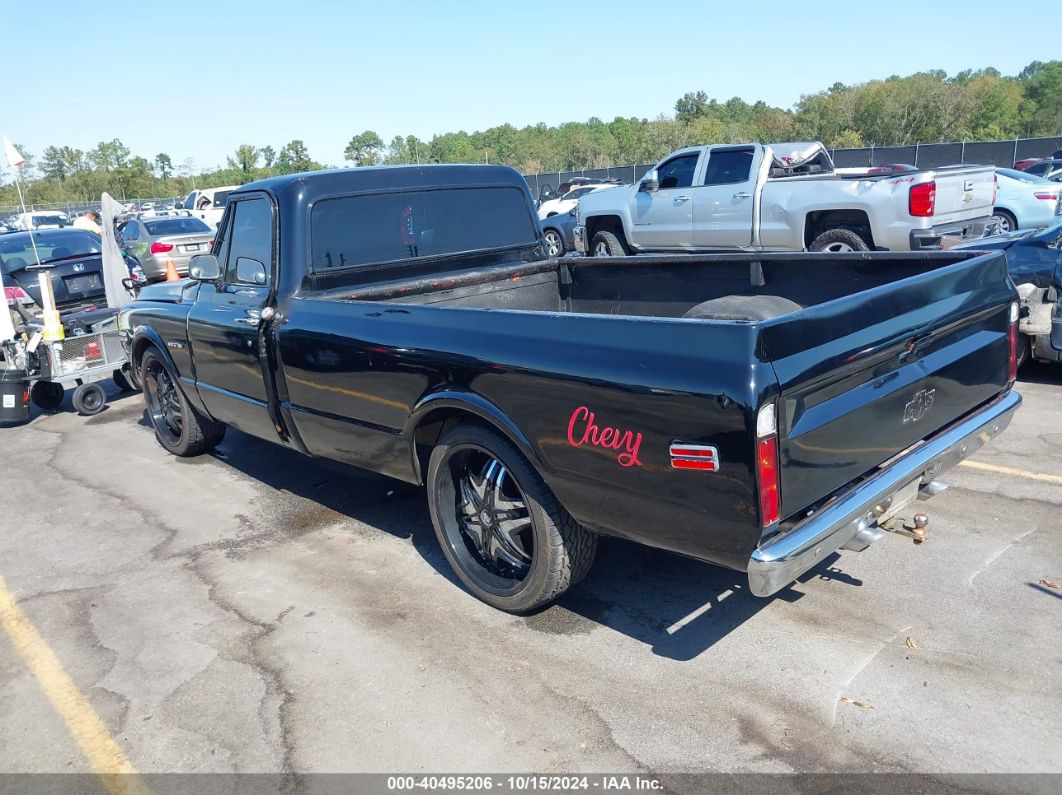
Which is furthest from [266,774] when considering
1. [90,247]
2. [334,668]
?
[90,247]

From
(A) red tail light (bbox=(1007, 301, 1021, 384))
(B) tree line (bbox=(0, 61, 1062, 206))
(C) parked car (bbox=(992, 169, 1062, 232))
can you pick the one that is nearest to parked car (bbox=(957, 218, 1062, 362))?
(A) red tail light (bbox=(1007, 301, 1021, 384))

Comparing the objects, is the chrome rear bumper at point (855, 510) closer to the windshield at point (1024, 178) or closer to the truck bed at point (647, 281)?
the truck bed at point (647, 281)

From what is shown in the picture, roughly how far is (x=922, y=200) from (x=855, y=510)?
27.2ft

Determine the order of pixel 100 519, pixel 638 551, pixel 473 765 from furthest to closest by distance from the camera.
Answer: pixel 100 519, pixel 638 551, pixel 473 765

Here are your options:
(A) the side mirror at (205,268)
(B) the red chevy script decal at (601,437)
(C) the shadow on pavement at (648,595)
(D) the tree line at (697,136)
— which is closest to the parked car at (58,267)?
(A) the side mirror at (205,268)

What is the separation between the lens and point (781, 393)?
2.77 m

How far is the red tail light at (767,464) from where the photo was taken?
8.95 feet

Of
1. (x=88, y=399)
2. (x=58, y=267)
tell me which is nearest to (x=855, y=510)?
(x=88, y=399)

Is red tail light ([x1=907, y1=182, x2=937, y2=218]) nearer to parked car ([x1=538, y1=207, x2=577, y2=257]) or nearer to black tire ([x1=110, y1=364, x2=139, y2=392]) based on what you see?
black tire ([x1=110, y1=364, x2=139, y2=392])

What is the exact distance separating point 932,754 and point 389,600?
2.51 metres

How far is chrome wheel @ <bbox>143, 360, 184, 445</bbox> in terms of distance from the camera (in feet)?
A: 22.5

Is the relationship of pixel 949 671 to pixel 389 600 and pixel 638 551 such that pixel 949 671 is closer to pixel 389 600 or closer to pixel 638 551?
pixel 638 551

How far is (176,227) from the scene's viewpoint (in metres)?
17.7

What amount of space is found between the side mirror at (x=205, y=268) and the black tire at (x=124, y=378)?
11.9 ft
